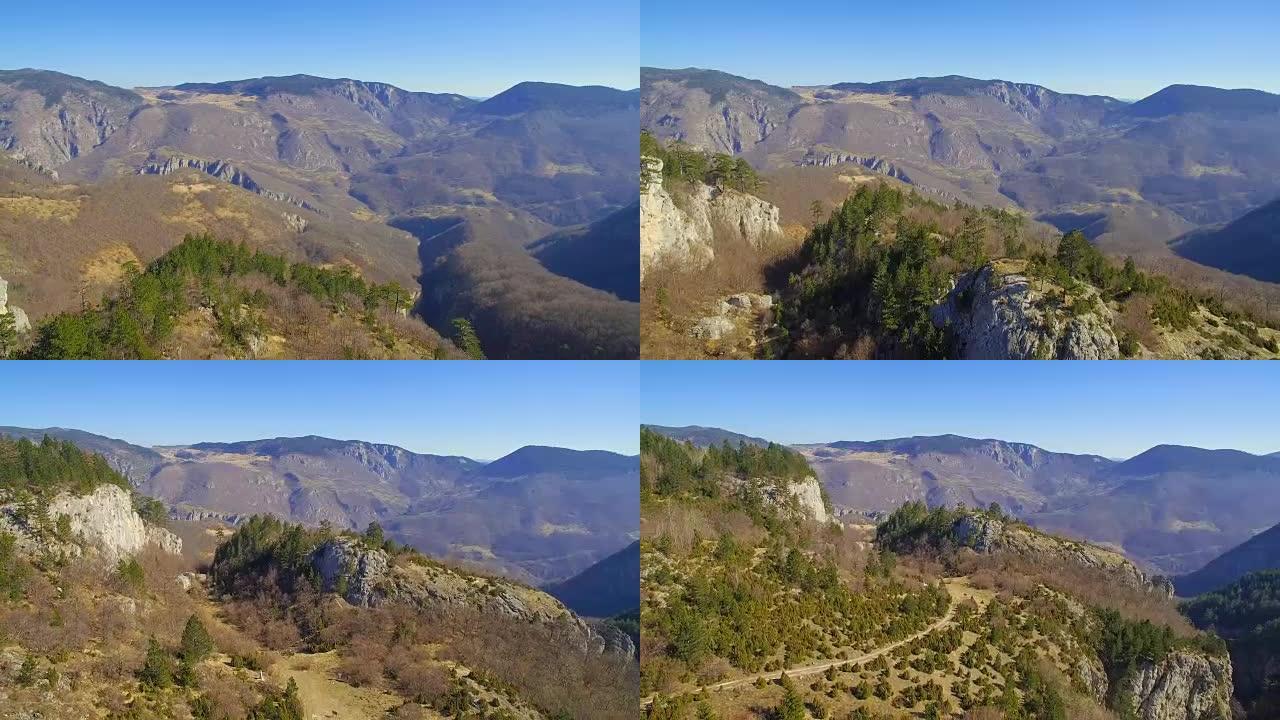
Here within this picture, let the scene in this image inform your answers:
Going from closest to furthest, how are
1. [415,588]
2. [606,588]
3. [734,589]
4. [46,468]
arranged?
[734,589] → [46,468] → [415,588] → [606,588]

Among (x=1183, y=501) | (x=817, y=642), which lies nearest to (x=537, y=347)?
(x=817, y=642)

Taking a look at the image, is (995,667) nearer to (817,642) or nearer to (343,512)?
(817,642)

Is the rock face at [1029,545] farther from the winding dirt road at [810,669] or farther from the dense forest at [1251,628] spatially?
the winding dirt road at [810,669]

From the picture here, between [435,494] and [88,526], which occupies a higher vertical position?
[88,526]

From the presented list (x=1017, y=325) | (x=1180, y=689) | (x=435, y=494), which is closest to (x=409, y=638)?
(x=1017, y=325)

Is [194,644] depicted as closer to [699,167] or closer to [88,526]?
[88,526]

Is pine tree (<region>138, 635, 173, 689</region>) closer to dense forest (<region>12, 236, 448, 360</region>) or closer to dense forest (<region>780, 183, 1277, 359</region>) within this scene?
dense forest (<region>12, 236, 448, 360</region>)
